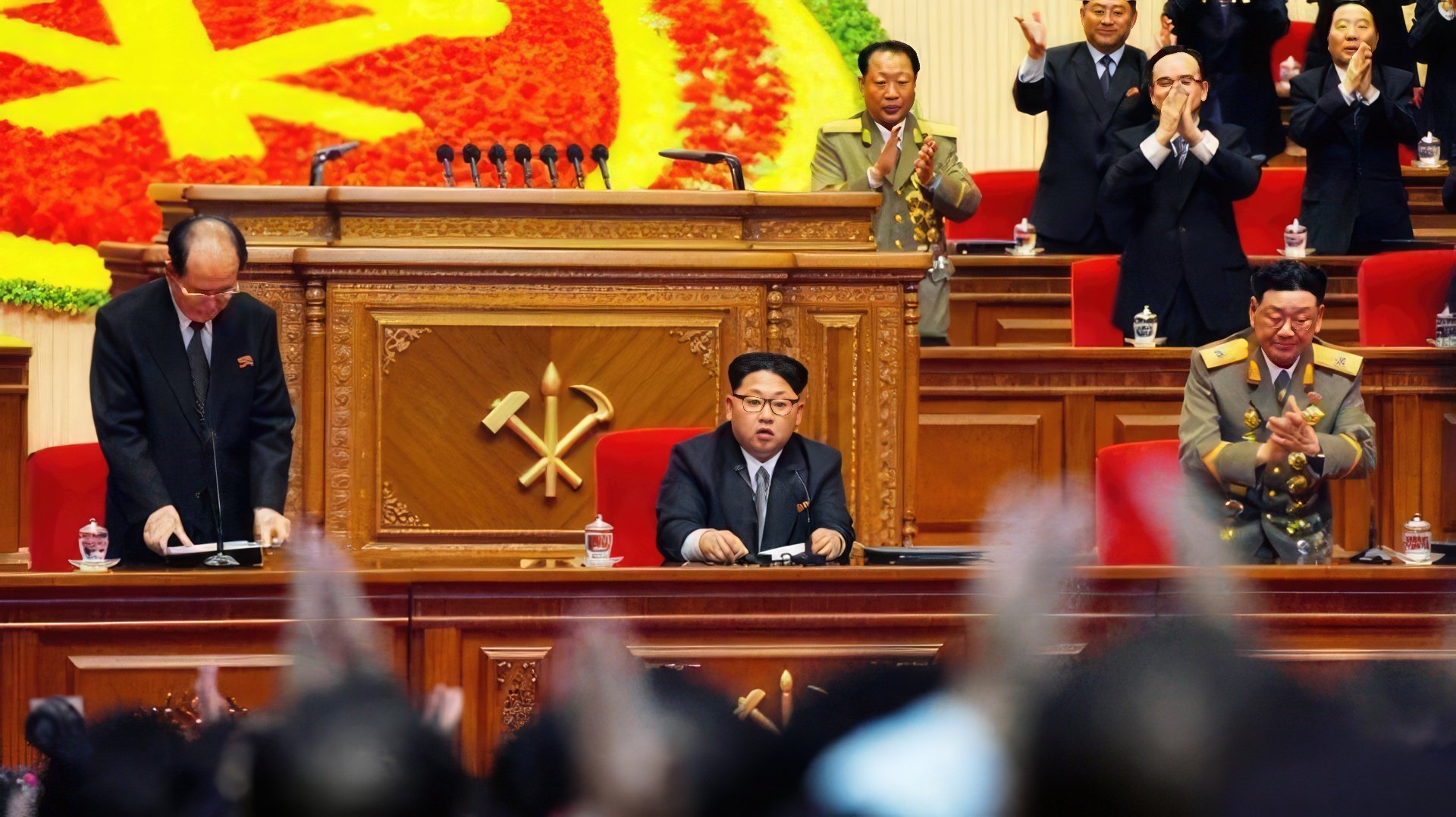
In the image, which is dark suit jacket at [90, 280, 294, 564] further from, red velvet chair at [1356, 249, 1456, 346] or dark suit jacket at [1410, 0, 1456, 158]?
dark suit jacket at [1410, 0, 1456, 158]

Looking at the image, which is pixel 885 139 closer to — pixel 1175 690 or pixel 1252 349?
pixel 1252 349

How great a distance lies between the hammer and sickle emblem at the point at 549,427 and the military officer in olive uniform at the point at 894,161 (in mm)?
1176

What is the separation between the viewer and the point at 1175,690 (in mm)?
589

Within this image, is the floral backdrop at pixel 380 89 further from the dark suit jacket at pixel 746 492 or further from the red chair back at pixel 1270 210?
the dark suit jacket at pixel 746 492

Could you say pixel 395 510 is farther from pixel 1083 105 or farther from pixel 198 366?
pixel 1083 105

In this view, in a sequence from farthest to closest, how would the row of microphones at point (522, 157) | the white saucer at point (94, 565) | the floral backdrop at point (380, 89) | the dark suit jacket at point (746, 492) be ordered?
the floral backdrop at point (380, 89) < the row of microphones at point (522, 157) < the dark suit jacket at point (746, 492) < the white saucer at point (94, 565)

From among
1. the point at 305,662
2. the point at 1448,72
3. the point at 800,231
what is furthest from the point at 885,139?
the point at 305,662

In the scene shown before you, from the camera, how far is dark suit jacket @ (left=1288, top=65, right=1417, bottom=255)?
22.5 feet

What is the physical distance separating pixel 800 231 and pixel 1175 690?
449 centimetres

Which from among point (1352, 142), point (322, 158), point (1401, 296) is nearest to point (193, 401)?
point (322, 158)

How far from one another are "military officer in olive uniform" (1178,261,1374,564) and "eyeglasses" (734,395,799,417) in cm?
89

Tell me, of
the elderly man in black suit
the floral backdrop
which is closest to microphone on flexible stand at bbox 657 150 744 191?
the elderly man in black suit

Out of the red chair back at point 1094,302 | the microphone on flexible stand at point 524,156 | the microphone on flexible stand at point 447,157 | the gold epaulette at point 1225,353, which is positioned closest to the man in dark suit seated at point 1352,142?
the red chair back at point 1094,302

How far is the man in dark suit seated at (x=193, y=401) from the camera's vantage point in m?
3.54
